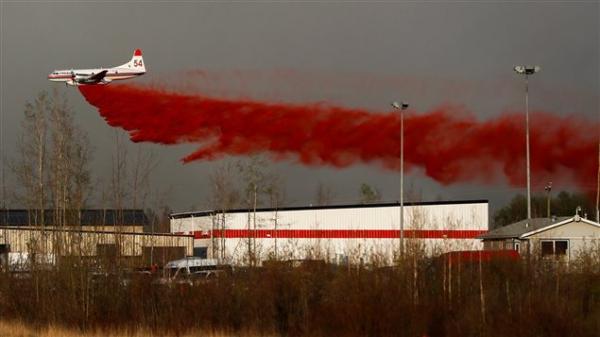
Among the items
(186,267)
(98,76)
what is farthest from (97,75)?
(186,267)

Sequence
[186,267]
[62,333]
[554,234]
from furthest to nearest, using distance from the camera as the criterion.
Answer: [554,234] < [186,267] < [62,333]

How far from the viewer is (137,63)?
79250mm

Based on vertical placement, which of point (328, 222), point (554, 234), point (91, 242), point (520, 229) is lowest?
point (554, 234)

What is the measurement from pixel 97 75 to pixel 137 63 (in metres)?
13.6

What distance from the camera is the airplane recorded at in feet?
214

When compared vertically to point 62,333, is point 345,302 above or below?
above

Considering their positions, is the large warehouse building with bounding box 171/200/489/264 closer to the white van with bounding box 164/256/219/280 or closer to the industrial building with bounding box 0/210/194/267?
the white van with bounding box 164/256/219/280

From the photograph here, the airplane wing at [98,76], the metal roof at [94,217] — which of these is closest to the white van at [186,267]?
the metal roof at [94,217]

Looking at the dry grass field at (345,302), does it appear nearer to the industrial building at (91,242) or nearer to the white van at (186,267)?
the industrial building at (91,242)

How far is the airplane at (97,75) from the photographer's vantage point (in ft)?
214

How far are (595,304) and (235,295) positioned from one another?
11.5 metres

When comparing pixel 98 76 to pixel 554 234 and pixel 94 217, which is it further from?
pixel 554 234

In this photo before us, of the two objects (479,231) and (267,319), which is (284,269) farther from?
(479,231)

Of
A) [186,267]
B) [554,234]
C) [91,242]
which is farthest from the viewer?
[554,234]
